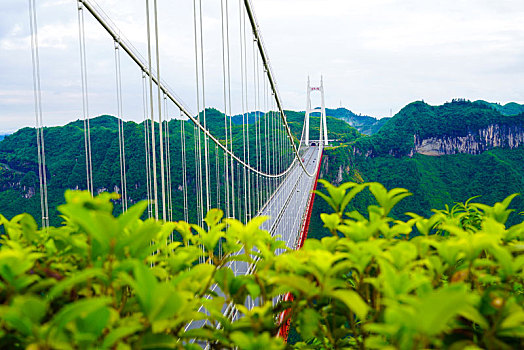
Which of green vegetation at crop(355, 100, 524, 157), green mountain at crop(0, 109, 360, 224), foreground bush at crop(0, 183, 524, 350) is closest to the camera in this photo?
foreground bush at crop(0, 183, 524, 350)

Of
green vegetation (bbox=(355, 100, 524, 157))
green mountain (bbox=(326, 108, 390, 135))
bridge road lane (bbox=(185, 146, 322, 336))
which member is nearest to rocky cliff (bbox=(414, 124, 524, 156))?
green vegetation (bbox=(355, 100, 524, 157))

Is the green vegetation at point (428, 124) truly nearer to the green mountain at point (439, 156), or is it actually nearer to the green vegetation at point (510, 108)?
the green mountain at point (439, 156)

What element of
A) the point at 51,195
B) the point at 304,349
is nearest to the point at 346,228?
the point at 304,349

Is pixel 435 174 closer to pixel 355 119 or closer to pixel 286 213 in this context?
pixel 286 213

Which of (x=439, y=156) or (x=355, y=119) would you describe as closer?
(x=439, y=156)

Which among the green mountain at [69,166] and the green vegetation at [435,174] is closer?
the green mountain at [69,166]

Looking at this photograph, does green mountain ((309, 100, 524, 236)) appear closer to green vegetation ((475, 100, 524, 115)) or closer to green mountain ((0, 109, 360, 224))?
green mountain ((0, 109, 360, 224))

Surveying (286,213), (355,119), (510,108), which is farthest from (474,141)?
(355,119)

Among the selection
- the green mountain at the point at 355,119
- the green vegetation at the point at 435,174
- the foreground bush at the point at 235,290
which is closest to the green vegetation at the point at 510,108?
the green mountain at the point at 355,119
